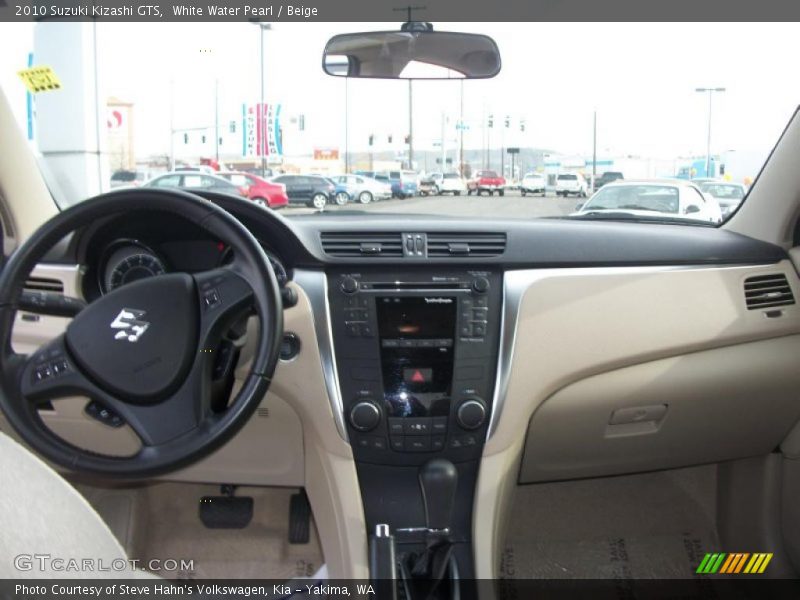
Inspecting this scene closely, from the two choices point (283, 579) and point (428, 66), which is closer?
point (428, 66)

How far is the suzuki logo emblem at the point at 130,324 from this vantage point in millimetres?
2053

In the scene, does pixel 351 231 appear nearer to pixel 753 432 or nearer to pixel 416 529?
pixel 416 529

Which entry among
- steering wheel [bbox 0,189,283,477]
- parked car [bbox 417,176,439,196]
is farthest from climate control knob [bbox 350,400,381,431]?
parked car [bbox 417,176,439,196]

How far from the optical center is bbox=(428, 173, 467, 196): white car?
4.17 meters

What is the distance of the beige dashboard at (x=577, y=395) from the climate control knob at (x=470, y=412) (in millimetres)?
66

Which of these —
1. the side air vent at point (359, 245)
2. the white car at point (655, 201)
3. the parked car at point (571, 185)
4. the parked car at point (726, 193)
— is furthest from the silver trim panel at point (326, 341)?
the parked car at point (726, 193)

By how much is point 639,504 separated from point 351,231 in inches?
69.9

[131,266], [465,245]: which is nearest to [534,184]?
[465,245]

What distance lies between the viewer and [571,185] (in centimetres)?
396

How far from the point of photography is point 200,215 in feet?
6.82

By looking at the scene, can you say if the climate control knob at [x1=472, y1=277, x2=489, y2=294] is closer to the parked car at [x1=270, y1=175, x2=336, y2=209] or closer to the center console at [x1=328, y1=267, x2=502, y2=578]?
the center console at [x1=328, y1=267, x2=502, y2=578]

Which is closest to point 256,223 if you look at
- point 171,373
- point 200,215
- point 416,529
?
point 200,215

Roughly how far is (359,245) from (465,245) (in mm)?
362
